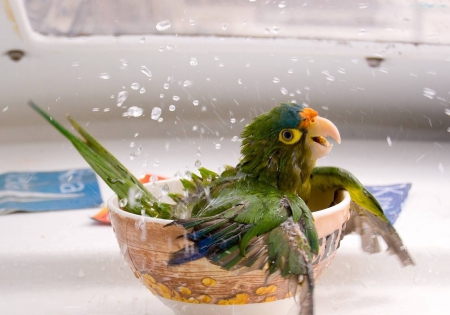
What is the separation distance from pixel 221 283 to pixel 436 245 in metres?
0.50

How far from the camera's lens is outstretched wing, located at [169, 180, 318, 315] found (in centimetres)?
50

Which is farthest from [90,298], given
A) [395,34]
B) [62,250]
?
[395,34]

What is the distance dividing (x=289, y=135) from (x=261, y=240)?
0.18 m

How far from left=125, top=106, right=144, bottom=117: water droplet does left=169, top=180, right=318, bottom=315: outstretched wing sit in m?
1.08

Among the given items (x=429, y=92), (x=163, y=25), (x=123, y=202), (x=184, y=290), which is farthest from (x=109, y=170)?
(x=429, y=92)

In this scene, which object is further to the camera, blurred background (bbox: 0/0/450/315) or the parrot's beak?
blurred background (bbox: 0/0/450/315)

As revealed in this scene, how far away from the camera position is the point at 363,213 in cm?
73

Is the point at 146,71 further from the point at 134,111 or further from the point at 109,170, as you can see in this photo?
the point at 109,170

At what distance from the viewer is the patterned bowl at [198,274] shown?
1.80 ft

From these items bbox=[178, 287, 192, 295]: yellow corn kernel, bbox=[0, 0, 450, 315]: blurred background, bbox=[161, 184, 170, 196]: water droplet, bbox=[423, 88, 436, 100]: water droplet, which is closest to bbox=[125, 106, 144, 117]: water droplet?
bbox=[0, 0, 450, 315]: blurred background

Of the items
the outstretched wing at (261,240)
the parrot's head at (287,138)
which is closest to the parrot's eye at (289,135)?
the parrot's head at (287,138)

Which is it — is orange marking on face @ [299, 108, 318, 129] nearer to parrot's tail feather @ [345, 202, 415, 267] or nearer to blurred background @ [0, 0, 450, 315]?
parrot's tail feather @ [345, 202, 415, 267]

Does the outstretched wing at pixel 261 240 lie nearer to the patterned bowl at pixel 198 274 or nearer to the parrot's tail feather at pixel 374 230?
the patterned bowl at pixel 198 274

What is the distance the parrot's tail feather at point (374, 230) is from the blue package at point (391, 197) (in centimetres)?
30
